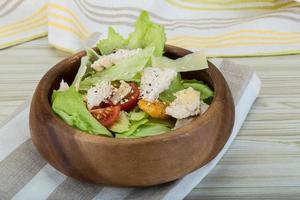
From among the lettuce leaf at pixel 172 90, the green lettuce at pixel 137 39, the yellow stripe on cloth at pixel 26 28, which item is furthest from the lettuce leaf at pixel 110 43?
the yellow stripe on cloth at pixel 26 28

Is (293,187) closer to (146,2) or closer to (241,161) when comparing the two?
(241,161)

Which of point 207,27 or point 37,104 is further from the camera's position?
Result: point 207,27

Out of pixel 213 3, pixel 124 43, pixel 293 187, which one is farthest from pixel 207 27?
pixel 293 187

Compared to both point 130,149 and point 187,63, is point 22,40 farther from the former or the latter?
point 130,149

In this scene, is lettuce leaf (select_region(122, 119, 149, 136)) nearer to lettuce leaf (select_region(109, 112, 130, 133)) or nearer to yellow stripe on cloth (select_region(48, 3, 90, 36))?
lettuce leaf (select_region(109, 112, 130, 133))

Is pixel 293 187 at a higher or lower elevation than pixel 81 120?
lower

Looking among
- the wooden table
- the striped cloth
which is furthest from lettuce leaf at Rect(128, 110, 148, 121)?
the striped cloth
